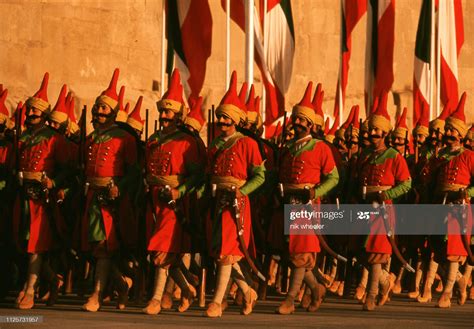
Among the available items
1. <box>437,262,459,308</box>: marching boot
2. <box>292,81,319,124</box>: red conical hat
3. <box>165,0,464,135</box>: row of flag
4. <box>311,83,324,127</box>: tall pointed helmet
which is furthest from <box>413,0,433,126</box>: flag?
<box>292,81,319,124</box>: red conical hat

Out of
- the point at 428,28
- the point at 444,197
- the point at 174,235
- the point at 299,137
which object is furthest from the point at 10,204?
the point at 428,28

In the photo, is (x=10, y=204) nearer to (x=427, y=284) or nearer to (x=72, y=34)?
(x=427, y=284)

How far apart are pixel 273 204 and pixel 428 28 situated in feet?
30.8

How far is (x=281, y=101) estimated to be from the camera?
20609 millimetres

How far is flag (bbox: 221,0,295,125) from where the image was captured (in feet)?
67.7

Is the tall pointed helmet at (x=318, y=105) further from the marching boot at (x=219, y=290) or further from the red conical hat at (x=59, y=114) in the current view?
the marching boot at (x=219, y=290)

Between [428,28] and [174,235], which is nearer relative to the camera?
[174,235]

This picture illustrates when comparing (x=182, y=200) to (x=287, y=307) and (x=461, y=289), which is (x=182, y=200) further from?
(x=461, y=289)

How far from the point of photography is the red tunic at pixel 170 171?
1434 centimetres

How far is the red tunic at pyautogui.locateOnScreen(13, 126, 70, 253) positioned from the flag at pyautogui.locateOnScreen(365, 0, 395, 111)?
793cm

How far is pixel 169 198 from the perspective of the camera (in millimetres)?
14281

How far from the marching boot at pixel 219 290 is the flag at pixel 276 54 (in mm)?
6566

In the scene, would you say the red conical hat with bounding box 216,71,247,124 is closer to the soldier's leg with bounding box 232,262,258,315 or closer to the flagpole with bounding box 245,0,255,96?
the soldier's leg with bounding box 232,262,258,315

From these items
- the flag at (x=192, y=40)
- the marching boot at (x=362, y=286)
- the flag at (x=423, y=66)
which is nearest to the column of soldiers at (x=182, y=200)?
the marching boot at (x=362, y=286)
